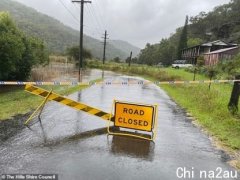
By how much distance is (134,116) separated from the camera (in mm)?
9797

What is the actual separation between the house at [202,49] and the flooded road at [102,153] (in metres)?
64.4

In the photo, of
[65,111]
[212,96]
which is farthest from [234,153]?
[212,96]

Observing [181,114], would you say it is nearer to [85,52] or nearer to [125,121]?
[125,121]

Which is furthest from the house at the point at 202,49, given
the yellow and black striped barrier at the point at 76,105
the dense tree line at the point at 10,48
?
the yellow and black striped barrier at the point at 76,105

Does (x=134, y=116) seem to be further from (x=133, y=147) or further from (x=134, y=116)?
(x=133, y=147)

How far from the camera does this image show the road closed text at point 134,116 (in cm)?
960

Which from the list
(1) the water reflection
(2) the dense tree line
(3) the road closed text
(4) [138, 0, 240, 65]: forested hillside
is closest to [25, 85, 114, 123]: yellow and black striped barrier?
(3) the road closed text

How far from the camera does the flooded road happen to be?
649cm

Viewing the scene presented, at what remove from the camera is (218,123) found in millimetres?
11859

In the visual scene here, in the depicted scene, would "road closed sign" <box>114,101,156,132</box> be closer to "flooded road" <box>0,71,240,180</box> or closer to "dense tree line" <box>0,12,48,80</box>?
"flooded road" <box>0,71,240,180</box>

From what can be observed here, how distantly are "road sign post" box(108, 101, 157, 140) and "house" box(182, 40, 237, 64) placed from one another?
64218mm

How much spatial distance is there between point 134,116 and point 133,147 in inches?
62.8

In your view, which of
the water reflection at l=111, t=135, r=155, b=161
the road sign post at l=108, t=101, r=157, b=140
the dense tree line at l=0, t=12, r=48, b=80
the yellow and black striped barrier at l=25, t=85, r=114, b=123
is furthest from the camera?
the dense tree line at l=0, t=12, r=48, b=80

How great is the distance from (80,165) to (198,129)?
5.74 meters
